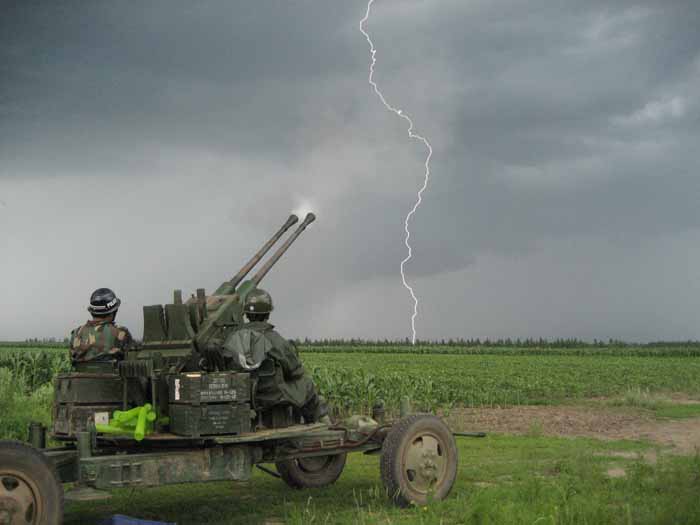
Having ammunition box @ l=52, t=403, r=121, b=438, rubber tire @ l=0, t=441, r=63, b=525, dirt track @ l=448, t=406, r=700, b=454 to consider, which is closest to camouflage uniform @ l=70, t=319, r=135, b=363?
ammunition box @ l=52, t=403, r=121, b=438

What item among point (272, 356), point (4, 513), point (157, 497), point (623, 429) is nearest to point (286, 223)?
point (272, 356)

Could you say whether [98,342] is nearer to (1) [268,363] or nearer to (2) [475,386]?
(1) [268,363]

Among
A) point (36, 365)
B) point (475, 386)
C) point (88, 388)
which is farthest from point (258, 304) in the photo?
point (475, 386)

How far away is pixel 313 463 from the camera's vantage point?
11188 millimetres

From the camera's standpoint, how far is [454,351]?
76.8m

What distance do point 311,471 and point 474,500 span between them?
8.91 ft

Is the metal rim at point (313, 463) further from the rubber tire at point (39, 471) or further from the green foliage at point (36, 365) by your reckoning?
the green foliage at point (36, 365)

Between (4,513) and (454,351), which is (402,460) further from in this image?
(454,351)

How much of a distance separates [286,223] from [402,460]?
3701mm

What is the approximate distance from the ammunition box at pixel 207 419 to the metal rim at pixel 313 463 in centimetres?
289

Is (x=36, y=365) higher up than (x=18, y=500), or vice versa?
(x=36, y=365)

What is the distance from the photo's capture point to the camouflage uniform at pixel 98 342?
8.68 metres

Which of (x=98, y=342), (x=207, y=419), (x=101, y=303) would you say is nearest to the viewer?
(x=207, y=419)

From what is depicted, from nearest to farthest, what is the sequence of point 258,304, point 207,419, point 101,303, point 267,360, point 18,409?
point 207,419 → point 101,303 → point 267,360 → point 258,304 → point 18,409
